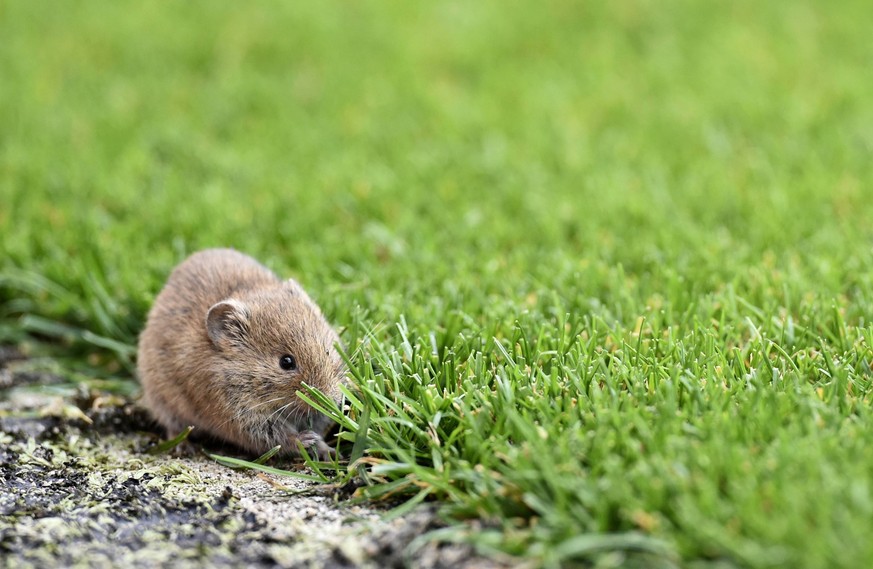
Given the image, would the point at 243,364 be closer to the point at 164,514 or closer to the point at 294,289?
the point at 294,289

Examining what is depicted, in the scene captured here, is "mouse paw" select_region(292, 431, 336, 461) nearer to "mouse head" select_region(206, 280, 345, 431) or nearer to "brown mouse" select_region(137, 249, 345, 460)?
"brown mouse" select_region(137, 249, 345, 460)

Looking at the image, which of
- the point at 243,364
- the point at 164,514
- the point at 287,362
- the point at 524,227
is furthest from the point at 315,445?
the point at 524,227

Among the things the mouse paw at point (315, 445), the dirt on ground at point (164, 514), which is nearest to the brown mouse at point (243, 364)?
the mouse paw at point (315, 445)

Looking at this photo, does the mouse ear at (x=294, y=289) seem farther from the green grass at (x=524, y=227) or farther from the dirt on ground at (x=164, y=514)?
the dirt on ground at (x=164, y=514)

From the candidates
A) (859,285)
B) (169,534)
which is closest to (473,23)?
(859,285)

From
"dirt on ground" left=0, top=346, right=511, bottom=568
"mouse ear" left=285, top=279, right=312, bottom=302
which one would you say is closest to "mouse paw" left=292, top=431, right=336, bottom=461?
"dirt on ground" left=0, top=346, right=511, bottom=568

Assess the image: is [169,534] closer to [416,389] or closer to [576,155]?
[416,389]
